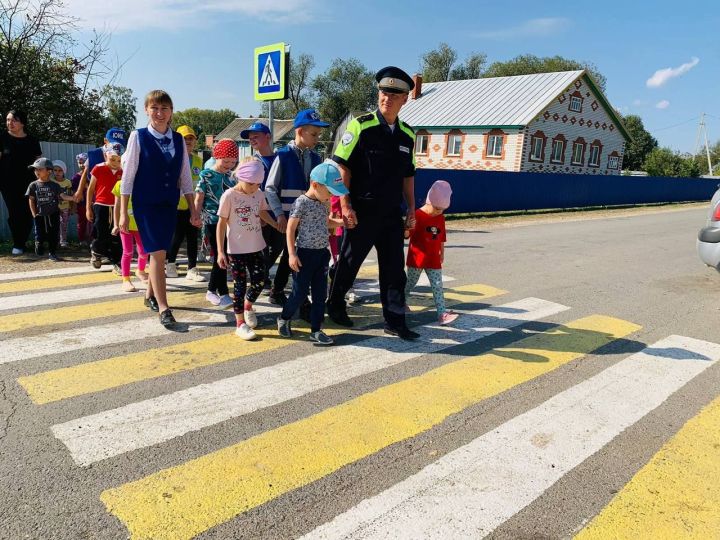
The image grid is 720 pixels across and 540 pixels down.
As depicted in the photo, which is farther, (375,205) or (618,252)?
(618,252)

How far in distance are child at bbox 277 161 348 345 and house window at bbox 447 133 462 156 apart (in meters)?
34.0

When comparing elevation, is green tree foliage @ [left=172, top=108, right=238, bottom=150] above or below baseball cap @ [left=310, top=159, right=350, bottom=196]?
above

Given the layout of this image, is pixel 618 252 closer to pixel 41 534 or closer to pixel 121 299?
pixel 121 299

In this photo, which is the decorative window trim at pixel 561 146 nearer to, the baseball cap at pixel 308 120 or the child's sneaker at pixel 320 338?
the baseball cap at pixel 308 120

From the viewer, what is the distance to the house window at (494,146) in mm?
34906

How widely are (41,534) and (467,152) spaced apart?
3650 centimetres

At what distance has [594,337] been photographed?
517 centimetres

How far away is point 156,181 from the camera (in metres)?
4.72

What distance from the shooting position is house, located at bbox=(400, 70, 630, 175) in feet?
113

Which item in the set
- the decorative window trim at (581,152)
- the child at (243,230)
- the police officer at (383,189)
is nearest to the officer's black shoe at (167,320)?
the child at (243,230)

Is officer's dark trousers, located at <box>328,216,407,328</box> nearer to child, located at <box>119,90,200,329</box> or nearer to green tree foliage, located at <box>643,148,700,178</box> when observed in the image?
child, located at <box>119,90,200,329</box>

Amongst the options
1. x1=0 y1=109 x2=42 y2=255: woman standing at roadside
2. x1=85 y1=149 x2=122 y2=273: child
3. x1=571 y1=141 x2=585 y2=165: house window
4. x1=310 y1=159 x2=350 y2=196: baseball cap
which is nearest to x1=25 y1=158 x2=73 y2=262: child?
x1=0 y1=109 x2=42 y2=255: woman standing at roadside

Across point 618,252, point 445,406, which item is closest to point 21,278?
point 445,406

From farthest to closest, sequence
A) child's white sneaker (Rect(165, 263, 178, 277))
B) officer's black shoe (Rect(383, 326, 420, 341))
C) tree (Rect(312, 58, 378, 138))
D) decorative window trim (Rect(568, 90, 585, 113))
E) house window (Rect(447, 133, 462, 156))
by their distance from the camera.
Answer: tree (Rect(312, 58, 378, 138))
house window (Rect(447, 133, 462, 156))
decorative window trim (Rect(568, 90, 585, 113))
child's white sneaker (Rect(165, 263, 178, 277))
officer's black shoe (Rect(383, 326, 420, 341))
